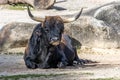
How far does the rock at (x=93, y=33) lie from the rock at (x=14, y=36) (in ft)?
4.64

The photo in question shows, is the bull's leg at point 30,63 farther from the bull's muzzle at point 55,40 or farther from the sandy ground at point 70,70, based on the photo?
the bull's muzzle at point 55,40

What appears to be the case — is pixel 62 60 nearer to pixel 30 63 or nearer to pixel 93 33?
pixel 30 63

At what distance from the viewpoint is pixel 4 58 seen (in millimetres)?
15750

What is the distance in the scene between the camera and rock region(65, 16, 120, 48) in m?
18.5

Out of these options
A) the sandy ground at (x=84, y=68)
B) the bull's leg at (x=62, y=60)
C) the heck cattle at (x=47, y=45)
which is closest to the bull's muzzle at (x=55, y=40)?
the heck cattle at (x=47, y=45)

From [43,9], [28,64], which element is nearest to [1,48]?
[28,64]

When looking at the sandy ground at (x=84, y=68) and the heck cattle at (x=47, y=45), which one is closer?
the sandy ground at (x=84, y=68)

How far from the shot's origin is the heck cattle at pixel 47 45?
40.7 feet

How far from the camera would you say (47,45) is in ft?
42.3

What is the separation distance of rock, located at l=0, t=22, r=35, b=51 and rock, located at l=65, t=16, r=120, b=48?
4.64 ft

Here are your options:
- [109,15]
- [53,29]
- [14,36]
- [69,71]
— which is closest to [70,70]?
[69,71]

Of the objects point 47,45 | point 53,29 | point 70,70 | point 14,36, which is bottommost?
point 14,36

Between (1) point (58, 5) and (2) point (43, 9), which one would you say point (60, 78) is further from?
(1) point (58, 5)

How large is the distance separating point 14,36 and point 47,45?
5486 mm
